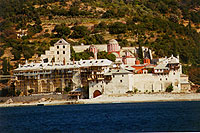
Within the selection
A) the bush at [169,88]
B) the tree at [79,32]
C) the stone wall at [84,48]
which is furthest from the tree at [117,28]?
the bush at [169,88]

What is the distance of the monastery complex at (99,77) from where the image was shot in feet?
164

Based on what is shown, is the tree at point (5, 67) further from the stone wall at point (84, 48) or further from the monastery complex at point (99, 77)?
the stone wall at point (84, 48)

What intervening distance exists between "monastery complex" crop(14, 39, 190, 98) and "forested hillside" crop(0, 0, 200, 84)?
789cm

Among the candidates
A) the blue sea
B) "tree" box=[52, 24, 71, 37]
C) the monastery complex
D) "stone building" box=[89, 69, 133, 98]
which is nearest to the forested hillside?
"tree" box=[52, 24, 71, 37]

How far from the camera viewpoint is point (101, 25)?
260 ft

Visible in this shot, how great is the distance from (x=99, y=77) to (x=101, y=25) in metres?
29.8

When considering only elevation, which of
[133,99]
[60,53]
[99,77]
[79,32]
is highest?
[79,32]

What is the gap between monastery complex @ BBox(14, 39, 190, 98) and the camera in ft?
164

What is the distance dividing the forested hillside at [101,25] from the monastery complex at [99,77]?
789cm

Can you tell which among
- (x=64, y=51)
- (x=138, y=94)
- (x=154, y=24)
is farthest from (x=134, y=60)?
(x=154, y=24)

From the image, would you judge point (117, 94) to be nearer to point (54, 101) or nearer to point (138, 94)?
point (138, 94)

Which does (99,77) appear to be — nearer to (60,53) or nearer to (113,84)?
(113,84)

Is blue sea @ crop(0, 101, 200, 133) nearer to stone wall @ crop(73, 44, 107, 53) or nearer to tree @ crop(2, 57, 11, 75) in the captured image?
tree @ crop(2, 57, 11, 75)

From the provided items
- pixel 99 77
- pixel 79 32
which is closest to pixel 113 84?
pixel 99 77
